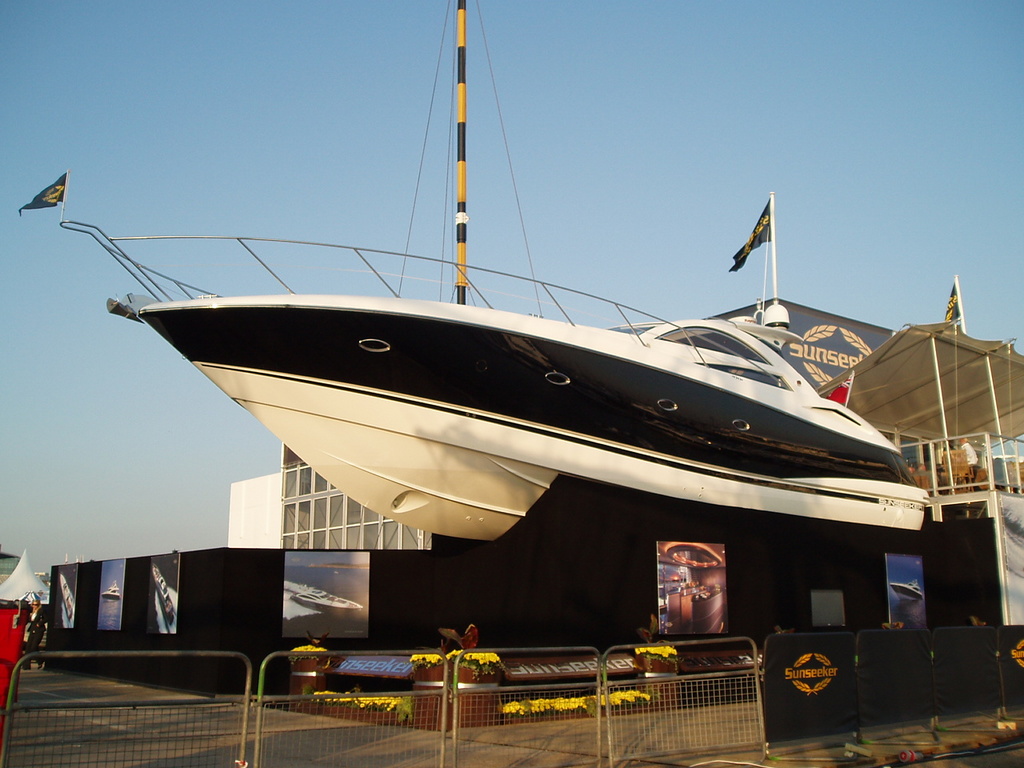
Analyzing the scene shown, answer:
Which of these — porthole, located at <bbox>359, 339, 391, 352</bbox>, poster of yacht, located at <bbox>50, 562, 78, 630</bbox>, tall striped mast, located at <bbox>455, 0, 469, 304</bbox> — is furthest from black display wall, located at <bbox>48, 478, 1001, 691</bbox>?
tall striped mast, located at <bbox>455, 0, 469, 304</bbox>

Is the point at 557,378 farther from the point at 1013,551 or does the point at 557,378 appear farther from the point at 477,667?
the point at 1013,551

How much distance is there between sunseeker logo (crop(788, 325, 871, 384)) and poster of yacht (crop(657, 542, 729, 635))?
14768 millimetres

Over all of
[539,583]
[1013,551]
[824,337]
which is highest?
[824,337]

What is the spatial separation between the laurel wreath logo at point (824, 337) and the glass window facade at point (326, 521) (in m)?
12.2

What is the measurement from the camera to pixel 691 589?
10.9 metres

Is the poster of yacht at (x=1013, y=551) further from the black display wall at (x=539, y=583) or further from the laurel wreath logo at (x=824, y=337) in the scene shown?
the laurel wreath logo at (x=824, y=337)

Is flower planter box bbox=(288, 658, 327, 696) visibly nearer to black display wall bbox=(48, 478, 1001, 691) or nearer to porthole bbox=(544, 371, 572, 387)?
black display wall bbox=(48, 478, 1001, 691)

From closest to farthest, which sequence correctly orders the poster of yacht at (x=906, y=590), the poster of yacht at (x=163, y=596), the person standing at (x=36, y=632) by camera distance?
the poster of yacht at (x=163, y=596) → the poster of yacht at (x=906, y=590) → the person standing at (x=36, y=632)

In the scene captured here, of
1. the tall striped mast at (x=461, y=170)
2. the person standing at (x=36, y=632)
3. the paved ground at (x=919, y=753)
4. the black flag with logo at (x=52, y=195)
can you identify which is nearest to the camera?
the paved ground at (x=919, y=753)

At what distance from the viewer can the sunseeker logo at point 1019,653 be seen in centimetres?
891

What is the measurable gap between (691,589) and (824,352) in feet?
55.8

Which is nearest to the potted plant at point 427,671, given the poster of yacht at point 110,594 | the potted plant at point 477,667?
the potted plant at point 477,667

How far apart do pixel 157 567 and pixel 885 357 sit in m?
12.8

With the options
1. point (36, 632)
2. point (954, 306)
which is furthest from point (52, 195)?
point (954, 306)
